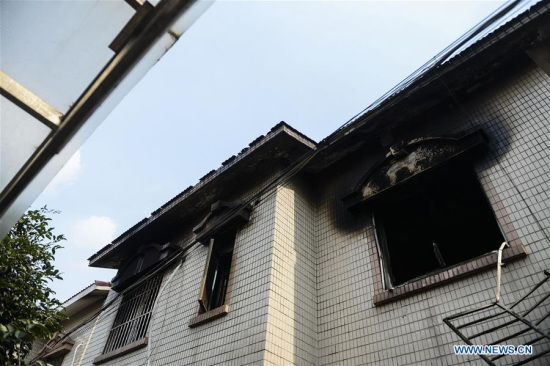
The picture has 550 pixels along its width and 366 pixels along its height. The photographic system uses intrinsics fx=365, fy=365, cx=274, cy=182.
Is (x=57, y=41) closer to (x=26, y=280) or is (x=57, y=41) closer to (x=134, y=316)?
(x=26, y=280)

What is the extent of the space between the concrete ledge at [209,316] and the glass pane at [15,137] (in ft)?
13.5

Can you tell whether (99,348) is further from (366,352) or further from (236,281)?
(366,352)

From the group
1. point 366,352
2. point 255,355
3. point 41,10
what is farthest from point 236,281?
point 41,10

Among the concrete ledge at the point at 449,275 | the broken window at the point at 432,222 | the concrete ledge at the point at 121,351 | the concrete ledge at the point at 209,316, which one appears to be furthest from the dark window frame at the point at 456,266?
the concrete ledge at the point at 121,351

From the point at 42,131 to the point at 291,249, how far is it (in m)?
4.54

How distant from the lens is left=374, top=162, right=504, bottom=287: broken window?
5551 millimetres

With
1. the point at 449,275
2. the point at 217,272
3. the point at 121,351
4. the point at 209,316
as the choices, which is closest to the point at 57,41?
the point at 449,275

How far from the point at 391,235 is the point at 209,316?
3289 millimetres

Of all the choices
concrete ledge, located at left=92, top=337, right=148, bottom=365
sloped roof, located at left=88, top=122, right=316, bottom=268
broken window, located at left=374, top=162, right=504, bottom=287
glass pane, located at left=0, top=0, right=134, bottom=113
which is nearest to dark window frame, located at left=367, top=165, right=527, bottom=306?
broken window, located at left=374, top=162, right=504, bottom=287

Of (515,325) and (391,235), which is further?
(391,235)

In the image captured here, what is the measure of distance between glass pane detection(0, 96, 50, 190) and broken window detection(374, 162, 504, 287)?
4.69 m

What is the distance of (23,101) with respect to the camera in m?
2.11

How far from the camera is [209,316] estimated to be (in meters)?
6.01

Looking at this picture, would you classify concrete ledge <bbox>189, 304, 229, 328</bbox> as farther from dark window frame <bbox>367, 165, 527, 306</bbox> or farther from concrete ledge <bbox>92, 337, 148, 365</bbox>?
dark window frame <bbox>367, 165, 527, 306</bbox>
